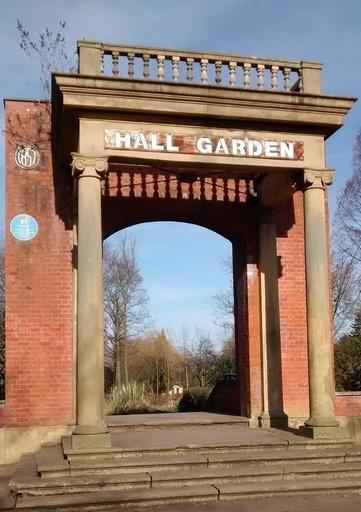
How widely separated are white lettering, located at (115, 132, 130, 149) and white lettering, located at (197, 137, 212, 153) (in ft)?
3.70

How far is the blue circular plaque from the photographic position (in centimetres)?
1154

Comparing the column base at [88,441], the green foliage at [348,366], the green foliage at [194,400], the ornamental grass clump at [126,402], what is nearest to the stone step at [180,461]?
the column base at [88,441]

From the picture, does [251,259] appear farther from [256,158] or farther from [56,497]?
[56,497]

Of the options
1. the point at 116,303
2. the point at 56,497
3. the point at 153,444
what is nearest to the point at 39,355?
the point at 153,444

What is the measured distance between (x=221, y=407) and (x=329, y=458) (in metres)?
6.55

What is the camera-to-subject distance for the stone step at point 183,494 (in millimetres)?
7492

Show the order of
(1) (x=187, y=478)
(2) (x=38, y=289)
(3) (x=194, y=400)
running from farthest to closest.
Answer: (3) (x=194, y=400) → (2) (x=38, y=289) → (1) (x=187, y=478)

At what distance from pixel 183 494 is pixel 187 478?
33 centimetres

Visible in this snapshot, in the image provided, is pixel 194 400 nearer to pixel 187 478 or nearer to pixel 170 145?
pixel 170 145

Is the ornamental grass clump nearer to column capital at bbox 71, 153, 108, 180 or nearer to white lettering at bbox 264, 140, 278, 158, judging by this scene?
column capital at bbox 71, 153, 108, 180

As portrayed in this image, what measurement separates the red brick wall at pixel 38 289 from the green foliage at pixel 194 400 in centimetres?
755

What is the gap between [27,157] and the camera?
11.8 meters

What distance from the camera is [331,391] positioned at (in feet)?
33.0

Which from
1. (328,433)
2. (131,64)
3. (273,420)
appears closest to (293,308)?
(273,420)
